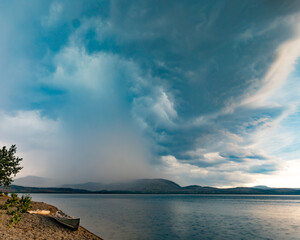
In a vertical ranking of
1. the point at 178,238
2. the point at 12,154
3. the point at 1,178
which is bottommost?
the point at 178,238

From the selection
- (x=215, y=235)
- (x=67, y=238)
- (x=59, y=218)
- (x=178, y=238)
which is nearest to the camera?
(x=67, y=238)

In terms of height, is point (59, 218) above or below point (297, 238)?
above

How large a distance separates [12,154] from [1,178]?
7.30m

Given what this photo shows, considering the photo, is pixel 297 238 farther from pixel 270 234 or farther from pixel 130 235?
pixel 130 235

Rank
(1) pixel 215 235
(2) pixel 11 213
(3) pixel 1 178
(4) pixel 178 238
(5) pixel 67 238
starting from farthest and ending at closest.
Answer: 1. (3) pixel 1 178
2. (1) pixel 215 235
3. (4) pixel 178 238
4. (2) pixel 11 213
5. (5) pixel 67 238

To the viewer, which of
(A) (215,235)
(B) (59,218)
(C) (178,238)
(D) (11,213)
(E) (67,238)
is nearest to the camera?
(E) (67,238)

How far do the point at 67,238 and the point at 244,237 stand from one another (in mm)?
35638

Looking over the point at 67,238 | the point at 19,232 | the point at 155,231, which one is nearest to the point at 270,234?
the point at 155,231

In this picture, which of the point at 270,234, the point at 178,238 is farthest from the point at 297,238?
the point at 178,238

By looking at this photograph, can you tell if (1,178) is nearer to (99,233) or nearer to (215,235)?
(99,233)

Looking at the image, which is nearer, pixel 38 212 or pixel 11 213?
pixel 11 213

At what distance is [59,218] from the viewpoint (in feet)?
120

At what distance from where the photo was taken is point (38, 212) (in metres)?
44.5

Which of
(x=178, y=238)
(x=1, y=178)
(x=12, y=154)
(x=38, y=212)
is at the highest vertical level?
(x=12, y=154)
